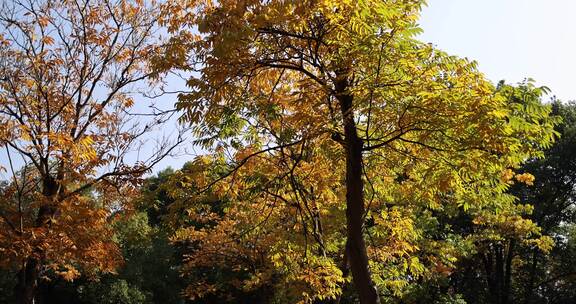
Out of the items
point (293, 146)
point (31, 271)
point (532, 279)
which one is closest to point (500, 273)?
point (532, 279)

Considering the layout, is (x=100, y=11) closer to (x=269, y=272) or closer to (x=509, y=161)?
(x=269, y=272)

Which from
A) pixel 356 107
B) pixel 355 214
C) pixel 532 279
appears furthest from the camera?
pixel 532 279

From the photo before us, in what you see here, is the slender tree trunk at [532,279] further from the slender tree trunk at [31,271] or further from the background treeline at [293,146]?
the slender tree trunk at [31,271]

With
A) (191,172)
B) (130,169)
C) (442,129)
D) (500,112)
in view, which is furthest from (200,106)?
(130,169)

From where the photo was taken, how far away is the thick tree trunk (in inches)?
213

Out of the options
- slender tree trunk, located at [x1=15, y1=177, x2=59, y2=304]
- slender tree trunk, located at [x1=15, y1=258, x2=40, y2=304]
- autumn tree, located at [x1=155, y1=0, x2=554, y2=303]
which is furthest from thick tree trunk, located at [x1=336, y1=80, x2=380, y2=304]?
slender tree trunk, located at [x1=15, y1=258, x2=40, y2=304]

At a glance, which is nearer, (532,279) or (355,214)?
(355,214)

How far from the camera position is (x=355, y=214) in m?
5.69

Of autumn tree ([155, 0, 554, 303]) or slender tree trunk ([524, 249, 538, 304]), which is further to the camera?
slender tree trunk ([524, 249, 538, 304])

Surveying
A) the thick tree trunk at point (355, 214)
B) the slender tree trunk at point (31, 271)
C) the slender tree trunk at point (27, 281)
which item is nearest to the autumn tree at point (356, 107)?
the thick tree trunk at point (355, 214)

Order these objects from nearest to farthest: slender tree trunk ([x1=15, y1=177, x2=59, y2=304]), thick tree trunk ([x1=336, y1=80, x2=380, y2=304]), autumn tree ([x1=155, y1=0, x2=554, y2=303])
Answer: autumn tree ([x1=155, y1=0, x2=554, y2=303]) → thick tree trunk ([x1=336, y1=80, x2=380, y2=304]) → slender tree trunk ([x1=15, y1=177, x2=59, y2=304])

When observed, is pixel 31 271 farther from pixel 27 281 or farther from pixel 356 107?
pixel 356 107

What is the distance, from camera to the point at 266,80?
24.7ft

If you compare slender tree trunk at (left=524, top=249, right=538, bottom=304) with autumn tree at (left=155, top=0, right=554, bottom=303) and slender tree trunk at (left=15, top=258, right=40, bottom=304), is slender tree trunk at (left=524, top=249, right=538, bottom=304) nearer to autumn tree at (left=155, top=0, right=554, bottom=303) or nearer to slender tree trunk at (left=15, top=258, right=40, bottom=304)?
autumn tree at (left=155, top=0, right=554, bottom=303)
